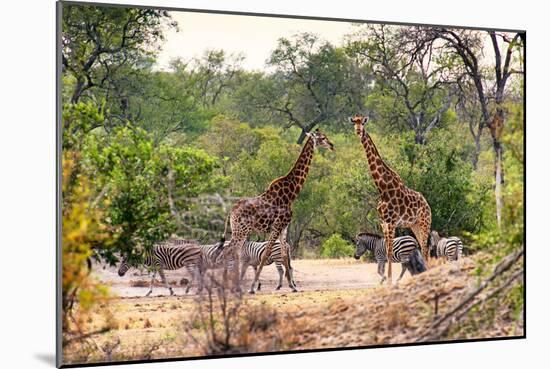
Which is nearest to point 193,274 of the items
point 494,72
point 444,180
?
point 444,180

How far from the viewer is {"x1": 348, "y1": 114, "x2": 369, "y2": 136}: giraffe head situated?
1028cm

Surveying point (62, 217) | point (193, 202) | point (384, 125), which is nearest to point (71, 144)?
point (62, 217)

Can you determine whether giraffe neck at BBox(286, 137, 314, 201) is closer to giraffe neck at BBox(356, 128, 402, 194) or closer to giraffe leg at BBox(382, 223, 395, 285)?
giraffe neck at BBox(356, 128, 402, 194)

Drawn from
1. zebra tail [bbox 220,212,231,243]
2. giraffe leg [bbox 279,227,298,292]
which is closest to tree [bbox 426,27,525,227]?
giraffe leg [bbox 279,227,298,292]

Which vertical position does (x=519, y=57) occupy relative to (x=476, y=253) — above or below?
above

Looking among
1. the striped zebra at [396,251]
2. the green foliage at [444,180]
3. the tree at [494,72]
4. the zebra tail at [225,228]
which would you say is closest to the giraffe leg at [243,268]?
the zebra tail at [225,228]

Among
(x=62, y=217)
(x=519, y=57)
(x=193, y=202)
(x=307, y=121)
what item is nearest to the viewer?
(x=62, y=217)

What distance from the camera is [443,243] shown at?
10.6 m

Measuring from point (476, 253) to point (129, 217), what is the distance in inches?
147

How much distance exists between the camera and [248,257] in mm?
9734

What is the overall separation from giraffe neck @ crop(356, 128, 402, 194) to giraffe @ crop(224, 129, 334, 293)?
0.41 meters

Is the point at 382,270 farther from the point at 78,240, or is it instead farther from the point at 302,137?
the point at 78,240

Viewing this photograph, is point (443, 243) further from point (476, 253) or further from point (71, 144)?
point (71, 144)

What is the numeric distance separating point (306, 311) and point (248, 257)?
31.2 inches
